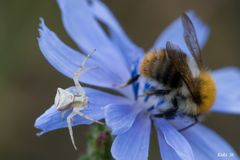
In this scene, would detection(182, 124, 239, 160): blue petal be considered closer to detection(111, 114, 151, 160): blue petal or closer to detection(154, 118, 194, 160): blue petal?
detection(154, 118, 194, 160): blue petal

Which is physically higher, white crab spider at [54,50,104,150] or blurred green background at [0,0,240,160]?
blurred green background at [0,0,240,160]

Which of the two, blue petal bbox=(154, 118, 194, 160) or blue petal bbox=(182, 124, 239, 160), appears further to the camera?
blue petal bbox=(182, 124, 239, 160)

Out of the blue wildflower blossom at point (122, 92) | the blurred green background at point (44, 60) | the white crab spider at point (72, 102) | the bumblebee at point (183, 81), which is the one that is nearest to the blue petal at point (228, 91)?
the blue wildflower blossom at point (122, 92)

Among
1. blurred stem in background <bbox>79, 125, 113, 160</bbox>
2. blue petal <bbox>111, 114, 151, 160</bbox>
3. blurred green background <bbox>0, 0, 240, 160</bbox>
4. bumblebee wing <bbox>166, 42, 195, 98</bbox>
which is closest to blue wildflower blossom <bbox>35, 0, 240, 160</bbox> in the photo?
blue petal <bbox>111, 114, 151, 160</bbox>

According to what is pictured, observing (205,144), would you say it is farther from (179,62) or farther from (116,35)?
(116,35)

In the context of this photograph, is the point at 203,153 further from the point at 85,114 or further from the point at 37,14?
the point at 37,14
